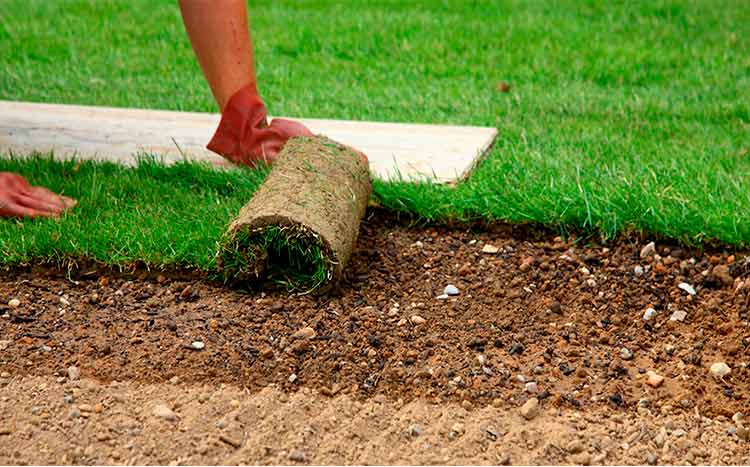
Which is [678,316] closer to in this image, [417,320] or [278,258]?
[417,320]

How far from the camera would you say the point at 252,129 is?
12.3 ft

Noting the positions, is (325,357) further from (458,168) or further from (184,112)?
(184,112)

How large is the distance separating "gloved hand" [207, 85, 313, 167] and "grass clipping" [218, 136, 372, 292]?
59 cm

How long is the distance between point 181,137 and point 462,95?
4.91 ft

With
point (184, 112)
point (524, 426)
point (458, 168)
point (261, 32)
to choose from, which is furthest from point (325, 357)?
point (261, 32)

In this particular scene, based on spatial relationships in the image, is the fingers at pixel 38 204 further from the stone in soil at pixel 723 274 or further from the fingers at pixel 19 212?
the stone in soil at pixel 723 274

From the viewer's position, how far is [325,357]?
2611 mm

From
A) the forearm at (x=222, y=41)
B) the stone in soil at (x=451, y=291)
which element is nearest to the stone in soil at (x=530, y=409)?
the stone in soil at (x=451, y=291)

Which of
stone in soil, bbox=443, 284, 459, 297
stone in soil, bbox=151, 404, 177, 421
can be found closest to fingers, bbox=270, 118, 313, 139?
stone in soil, bbox=443, 284, 459, 297

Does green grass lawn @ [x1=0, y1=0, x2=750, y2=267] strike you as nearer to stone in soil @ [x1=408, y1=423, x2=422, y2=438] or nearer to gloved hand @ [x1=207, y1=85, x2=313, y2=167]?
gloved hand @ [x1=207, y1=85, x2=313, y2=167]

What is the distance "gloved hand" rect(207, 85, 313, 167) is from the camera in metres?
3.74

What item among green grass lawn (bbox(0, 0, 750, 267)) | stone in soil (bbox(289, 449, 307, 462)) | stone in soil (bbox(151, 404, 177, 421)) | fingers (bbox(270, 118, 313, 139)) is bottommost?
green grass lawn (bbox(0, 0, 750, 267))

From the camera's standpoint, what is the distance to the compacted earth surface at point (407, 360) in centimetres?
225

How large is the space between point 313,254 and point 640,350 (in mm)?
925
